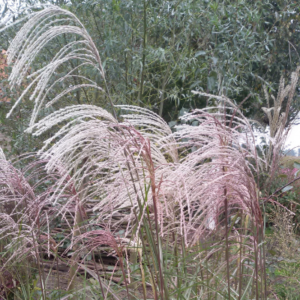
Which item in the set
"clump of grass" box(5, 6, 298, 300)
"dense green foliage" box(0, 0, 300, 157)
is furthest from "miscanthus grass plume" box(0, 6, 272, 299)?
"dense green foliage" box(0, 0, 300, 157)

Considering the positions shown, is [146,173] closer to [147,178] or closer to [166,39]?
[147,178]

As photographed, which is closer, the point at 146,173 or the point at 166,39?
the point at 146,173

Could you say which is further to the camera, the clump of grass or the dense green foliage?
the dense green foliage

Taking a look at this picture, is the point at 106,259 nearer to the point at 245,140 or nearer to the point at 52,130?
the point at 52,130

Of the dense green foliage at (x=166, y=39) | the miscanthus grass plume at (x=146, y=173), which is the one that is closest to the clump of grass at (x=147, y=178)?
the miscanthus grass plume at (x=146, y=173)

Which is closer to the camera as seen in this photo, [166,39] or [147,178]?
[147,178]

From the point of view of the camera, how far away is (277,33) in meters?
6.40

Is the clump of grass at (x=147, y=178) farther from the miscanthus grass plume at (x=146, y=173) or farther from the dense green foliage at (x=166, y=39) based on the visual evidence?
the dense green foliage at (x=166, y=39)

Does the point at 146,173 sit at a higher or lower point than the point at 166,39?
lower

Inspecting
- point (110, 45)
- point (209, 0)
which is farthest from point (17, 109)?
point (209, 0)

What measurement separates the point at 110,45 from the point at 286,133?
7.49 feet

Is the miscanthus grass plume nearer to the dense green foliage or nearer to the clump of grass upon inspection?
the clump of grass

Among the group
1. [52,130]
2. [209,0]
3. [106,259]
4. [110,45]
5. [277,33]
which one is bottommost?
[106,259]

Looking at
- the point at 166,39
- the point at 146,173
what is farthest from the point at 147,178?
the point at 166,39
